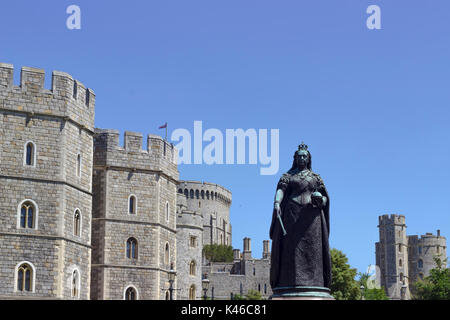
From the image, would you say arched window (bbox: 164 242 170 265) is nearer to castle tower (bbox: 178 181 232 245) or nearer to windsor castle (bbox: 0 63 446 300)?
windsor castle (bbox: 0 63 446 300)

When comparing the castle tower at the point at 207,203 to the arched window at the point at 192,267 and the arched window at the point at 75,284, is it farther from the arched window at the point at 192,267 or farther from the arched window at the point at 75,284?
the arched window at the point at 75,284

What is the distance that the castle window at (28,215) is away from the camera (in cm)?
3684

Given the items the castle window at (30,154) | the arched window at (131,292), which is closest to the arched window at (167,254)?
the arched window at (131,292)

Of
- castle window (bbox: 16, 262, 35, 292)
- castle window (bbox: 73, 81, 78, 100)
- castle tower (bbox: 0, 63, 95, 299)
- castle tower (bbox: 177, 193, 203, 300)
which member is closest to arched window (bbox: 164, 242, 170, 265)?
Answer: castle tower (bbox: 177, 193, 203, 300)

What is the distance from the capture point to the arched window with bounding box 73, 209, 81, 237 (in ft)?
128

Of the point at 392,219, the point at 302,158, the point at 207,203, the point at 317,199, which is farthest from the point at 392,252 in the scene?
the point at 317,199

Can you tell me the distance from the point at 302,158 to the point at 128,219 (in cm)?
2806

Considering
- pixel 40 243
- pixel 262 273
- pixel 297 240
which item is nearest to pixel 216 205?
pixel 262 273

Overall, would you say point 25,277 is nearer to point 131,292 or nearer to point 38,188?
point 38,188

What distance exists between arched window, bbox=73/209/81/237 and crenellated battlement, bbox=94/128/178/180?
5.72 m

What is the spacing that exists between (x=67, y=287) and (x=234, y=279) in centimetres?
6080
